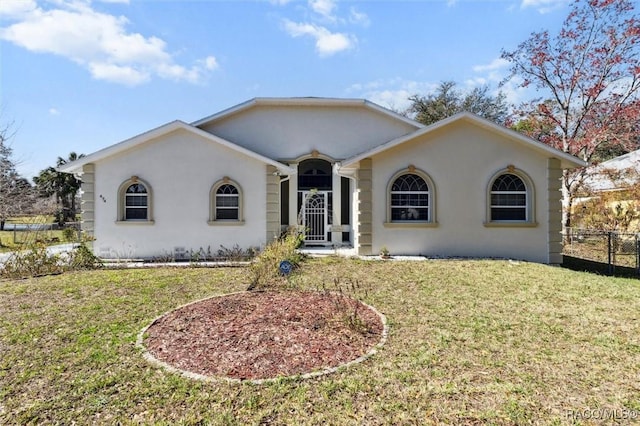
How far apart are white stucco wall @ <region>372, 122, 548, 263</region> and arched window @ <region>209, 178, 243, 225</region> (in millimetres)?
5068

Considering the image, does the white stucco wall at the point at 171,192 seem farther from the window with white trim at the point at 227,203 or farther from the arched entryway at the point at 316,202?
the arched entryway at the point at 316,202

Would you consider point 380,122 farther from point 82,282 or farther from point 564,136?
point 82,282

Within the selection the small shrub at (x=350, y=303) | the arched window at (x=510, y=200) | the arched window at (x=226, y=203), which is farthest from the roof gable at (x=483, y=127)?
the small shrub at (x=350, y=303)

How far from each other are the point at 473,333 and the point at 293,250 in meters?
6.51

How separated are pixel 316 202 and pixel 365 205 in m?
3.65

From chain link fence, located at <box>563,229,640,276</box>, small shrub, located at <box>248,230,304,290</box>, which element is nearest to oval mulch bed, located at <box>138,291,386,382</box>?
small shrub, located at <box>248,230,304,290</box>

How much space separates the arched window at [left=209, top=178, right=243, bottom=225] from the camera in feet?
41.7

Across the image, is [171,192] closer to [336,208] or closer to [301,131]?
[301,131]

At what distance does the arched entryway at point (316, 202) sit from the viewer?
15.3 metres

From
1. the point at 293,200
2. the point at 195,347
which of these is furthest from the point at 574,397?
the point at 293,200

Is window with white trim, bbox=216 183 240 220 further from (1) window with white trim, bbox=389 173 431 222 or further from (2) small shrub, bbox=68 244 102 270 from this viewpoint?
(1) window with white trim, bbox=389 173 431 222

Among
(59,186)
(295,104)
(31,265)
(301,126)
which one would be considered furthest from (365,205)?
(59,186)

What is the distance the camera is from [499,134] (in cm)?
1218

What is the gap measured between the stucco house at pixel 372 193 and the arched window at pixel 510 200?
0.04 metres
